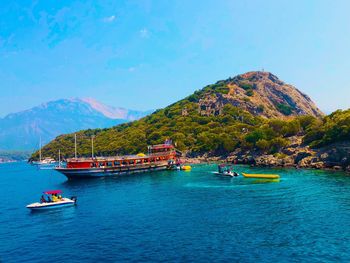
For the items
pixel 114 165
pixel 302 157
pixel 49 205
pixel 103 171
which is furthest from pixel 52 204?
pixel 302 157

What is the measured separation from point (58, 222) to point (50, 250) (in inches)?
656

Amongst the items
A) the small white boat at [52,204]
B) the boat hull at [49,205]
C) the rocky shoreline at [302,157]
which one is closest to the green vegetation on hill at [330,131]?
the rocky shoreline at [302,157]

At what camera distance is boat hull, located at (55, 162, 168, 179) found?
13425cm

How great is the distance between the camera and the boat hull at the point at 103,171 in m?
134

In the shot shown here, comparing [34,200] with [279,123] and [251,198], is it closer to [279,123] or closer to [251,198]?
[251,198]

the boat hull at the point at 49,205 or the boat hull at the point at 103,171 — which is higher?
the boat hull at the point at 103,171

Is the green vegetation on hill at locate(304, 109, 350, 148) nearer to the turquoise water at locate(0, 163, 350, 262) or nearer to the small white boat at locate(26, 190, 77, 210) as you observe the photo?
the turquoise water at locate(0, 163, 350, 262)

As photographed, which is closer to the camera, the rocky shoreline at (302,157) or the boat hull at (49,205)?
the boat hull at (49,205)

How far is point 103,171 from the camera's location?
14100 cm

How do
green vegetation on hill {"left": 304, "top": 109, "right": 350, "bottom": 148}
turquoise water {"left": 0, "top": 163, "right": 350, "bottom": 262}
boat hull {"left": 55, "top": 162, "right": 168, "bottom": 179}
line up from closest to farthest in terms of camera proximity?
turquoise water {"left": 0, "top": 163, "right": 350, "bottom": 262} < green vegetation on hill {"left": 304, "top": 109, "right": 350, "bottom": 148} < boat hull {"left": 55, "top": 162, "right": 168, "bottom": 179}

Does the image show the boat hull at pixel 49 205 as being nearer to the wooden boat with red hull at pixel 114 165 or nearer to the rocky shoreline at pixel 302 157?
the wooden boat with red hull at pixel 114 165

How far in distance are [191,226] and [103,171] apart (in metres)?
89.4

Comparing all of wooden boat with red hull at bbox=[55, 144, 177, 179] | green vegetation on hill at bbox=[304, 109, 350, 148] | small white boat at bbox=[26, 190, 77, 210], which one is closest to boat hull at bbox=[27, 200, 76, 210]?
small white boat at bbox=[26, 190, 77, 210]

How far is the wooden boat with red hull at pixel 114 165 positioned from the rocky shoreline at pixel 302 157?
38.6m
